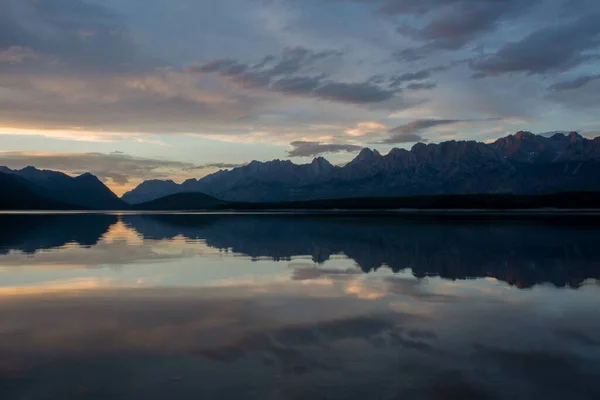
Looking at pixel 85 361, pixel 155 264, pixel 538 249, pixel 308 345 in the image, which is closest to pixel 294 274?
pixel 155 264

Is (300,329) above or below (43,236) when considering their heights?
above

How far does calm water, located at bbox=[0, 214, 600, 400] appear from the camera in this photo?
12.6 meters

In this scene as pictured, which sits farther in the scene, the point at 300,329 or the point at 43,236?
the point at 43,236

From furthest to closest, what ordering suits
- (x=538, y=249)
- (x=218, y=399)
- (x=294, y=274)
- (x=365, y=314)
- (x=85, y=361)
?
(x=538, y=249)
(x=294, y=274)
(x=365, y=314)
(x=85, y=361)
(x=218, y=399)

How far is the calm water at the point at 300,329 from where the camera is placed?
41.3 ft

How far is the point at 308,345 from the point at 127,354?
582 cm

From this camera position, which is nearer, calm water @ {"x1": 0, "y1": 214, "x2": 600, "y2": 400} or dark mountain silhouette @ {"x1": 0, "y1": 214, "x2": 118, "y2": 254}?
calm water @ {"x1": 0, "y1": 214, "x2": 600, "y2": 400}

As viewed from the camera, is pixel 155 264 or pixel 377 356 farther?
pixel 155 264

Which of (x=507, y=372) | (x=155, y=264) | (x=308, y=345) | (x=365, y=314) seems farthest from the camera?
(x=155, y=264)

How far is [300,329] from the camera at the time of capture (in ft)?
60.1

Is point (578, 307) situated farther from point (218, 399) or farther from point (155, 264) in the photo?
point (155, 264)

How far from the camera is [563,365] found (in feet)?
46.2

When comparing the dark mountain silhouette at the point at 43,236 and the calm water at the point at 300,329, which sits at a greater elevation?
the calm water at the point at 300,329

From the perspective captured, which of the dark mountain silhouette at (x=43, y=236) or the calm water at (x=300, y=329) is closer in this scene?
the calm water at (x=300, y=329)
